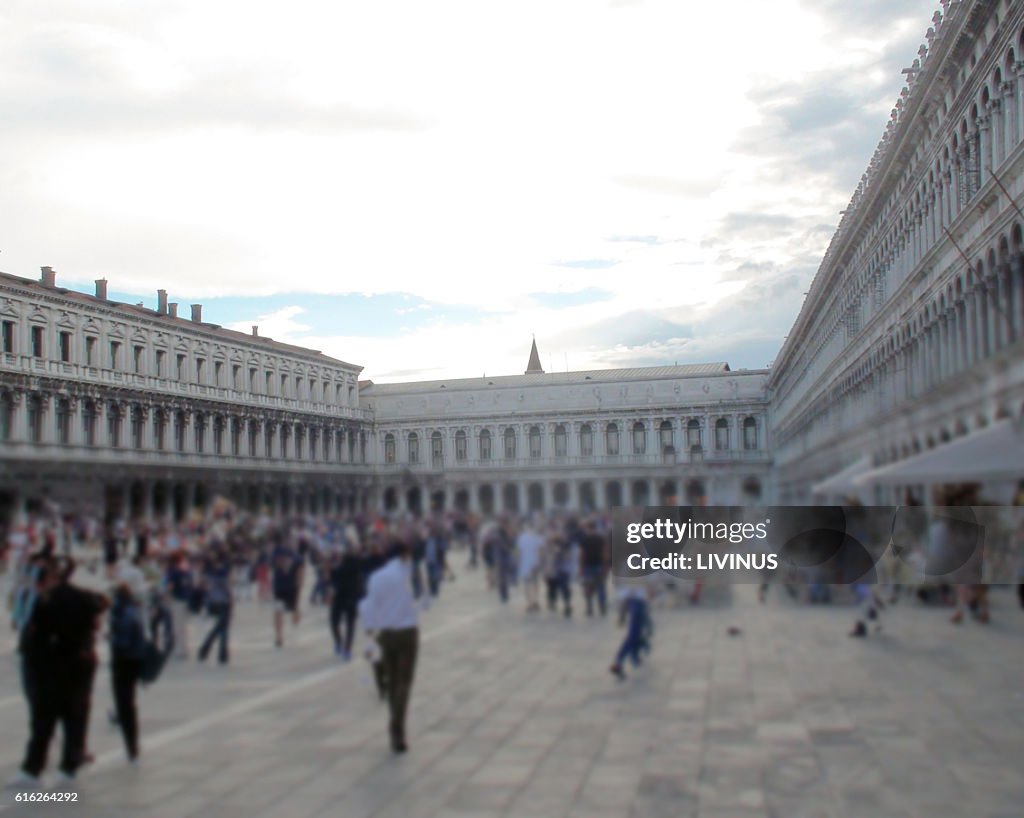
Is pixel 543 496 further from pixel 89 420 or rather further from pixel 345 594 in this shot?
pixel 89 420

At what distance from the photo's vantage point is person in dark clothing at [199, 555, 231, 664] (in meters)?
6.67

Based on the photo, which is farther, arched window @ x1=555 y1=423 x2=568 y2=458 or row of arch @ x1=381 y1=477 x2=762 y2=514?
arched window @ x1=555 y1=423 x2=568 y2=458

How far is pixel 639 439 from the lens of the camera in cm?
683

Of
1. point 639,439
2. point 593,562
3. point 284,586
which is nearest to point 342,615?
point 284,586

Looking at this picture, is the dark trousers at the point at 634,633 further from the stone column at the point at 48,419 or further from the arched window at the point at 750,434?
the stone column at the point at 48,419

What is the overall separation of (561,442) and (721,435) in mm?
1025

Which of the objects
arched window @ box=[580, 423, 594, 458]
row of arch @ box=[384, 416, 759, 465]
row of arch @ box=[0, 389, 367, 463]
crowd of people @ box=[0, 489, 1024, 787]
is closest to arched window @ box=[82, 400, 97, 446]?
row of arch @ box=[0, 389, 367, 463]

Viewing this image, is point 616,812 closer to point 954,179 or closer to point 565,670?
point 565,670

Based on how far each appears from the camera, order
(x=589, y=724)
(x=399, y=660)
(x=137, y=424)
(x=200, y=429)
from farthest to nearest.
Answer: (x=399, y=660)
(x=589, y=724)
(x=200, y=429)
(x=137, y=424)

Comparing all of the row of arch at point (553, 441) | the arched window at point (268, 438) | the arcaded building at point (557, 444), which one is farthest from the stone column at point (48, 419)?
the row of arch at point (553, 441)

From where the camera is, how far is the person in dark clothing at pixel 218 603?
21.9 ft

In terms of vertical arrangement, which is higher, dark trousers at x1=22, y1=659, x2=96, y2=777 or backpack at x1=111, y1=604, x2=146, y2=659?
backpack at x1=111, y1=604, x2=146, y2=659

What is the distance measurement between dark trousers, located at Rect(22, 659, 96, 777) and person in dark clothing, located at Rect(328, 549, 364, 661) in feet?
4.80

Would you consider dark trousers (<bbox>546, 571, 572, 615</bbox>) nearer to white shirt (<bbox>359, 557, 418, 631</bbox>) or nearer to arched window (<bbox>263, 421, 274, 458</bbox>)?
white shirt (<bbox>359, 557, 418, 631</bbox>)
